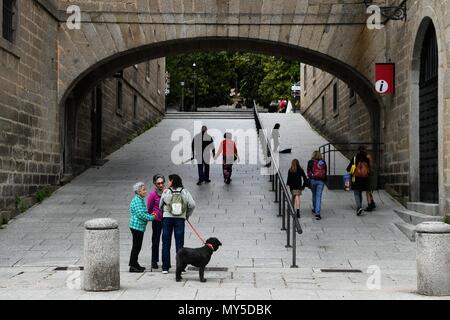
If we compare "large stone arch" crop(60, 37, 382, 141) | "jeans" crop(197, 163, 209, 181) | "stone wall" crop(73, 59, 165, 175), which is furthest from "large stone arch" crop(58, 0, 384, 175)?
"jeans" crop(197, 163, 209, 181)

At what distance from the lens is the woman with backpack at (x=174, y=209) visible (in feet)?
29.3

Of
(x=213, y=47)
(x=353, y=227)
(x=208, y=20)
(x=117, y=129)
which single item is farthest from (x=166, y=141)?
(x=353, y=227)

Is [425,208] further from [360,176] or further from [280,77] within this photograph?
[280,77]

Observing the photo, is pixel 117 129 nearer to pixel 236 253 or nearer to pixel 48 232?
pixel 48 232

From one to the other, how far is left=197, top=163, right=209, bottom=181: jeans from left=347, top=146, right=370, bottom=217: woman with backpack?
4.42 m

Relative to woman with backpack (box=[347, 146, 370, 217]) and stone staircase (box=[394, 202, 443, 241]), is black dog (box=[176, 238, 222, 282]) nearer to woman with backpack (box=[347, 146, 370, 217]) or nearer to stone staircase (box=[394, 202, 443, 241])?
stone staircase (box=[394, 202, 443, 241])

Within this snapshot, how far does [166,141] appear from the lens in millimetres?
25453

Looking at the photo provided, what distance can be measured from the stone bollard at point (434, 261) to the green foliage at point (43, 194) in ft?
32.9

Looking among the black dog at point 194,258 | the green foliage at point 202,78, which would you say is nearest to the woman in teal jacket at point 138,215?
the black dog at point 194,258

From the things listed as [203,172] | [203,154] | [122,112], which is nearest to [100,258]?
[203,154]

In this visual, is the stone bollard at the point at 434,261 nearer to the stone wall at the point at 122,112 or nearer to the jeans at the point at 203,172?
the jeans at the point at 203,172

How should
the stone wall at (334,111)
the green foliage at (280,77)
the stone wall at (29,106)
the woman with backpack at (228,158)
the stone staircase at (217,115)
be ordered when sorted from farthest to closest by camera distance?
1. the green foliage at (280,77)
2. the stone staircase at (217,115)
3. the stone wall at (334,111)
4. the woman with backpack at (228,158)
5. the stone wall at (29,106)
